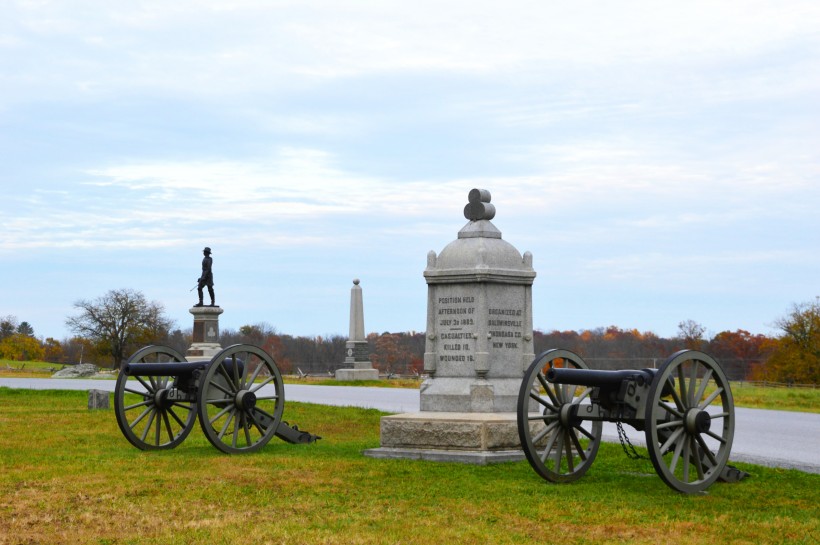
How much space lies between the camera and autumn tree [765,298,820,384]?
47344 millimetres

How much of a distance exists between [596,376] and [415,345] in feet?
217

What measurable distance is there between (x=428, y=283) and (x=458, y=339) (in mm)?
810

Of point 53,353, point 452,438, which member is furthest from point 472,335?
point 53,353

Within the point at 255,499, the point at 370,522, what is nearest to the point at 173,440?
the point at 255,499

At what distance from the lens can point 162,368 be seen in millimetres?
12227

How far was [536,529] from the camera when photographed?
7.75 m

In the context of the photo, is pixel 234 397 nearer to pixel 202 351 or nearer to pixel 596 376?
pixel 596 376

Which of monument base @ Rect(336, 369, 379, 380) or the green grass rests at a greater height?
monument base @ Rect(336, 369, 379, 380)

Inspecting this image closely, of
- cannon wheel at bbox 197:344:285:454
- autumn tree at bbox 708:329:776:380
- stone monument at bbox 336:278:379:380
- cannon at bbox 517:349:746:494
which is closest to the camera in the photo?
cannon at bbox 517:349:746:494

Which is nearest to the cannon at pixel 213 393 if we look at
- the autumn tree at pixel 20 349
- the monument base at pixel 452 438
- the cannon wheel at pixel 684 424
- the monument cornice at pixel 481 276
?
the monument base at pixel 452 438

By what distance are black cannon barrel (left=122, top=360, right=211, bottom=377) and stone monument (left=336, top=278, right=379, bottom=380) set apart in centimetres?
2408

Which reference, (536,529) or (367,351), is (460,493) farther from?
(367,351)

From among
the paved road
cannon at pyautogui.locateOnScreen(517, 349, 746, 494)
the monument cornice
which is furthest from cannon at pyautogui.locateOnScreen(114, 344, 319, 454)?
the paved road

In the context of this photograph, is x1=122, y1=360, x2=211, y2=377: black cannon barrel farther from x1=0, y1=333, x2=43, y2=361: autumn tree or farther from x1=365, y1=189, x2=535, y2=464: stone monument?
x1=0, y1=333, x2=43, y2=361: autumn tree
